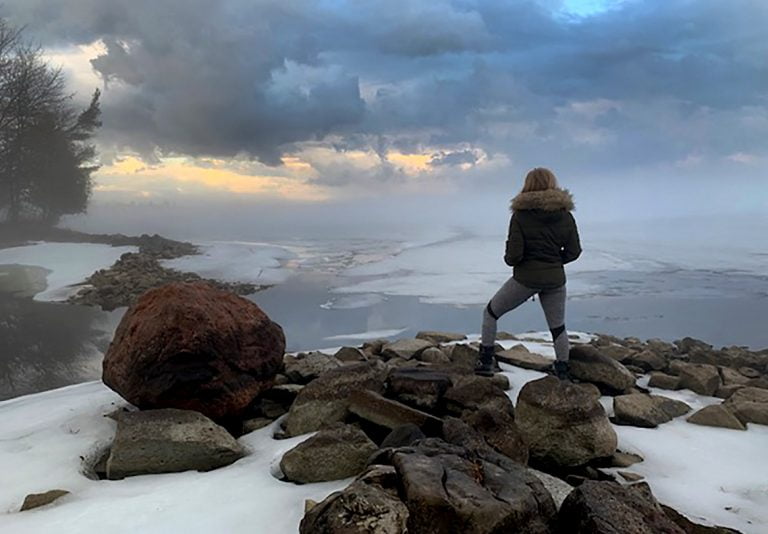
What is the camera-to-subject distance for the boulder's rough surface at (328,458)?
3.46 m

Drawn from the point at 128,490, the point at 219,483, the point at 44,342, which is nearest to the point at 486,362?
the point at 219,483

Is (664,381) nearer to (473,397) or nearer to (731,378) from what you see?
(731,378)

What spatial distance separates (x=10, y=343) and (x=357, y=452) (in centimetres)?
921

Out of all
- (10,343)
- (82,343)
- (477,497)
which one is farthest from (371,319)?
(477,497)

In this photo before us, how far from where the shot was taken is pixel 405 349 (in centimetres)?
665

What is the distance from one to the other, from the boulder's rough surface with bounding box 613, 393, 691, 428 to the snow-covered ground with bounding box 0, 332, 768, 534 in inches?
3.5

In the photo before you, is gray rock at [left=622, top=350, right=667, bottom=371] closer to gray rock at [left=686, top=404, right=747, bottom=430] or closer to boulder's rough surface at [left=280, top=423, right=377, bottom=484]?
gray rock at [left=686, top=404, right=747, bottom=430]

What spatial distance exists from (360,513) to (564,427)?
198 cm


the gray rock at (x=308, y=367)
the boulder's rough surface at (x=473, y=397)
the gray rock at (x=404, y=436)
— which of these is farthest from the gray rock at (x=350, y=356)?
the gray rock at (x=404, y=436)

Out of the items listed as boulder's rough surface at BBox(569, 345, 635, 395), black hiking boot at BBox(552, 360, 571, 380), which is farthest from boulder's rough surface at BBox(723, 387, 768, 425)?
black hiking boot at BBox(552, 360, 571, 380)

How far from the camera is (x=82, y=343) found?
32.9 ft

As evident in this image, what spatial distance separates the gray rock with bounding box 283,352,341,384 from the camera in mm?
5555

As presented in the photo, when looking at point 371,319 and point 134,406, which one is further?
point 371,319

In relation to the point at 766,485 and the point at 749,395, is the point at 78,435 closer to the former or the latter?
the point at 766,485
